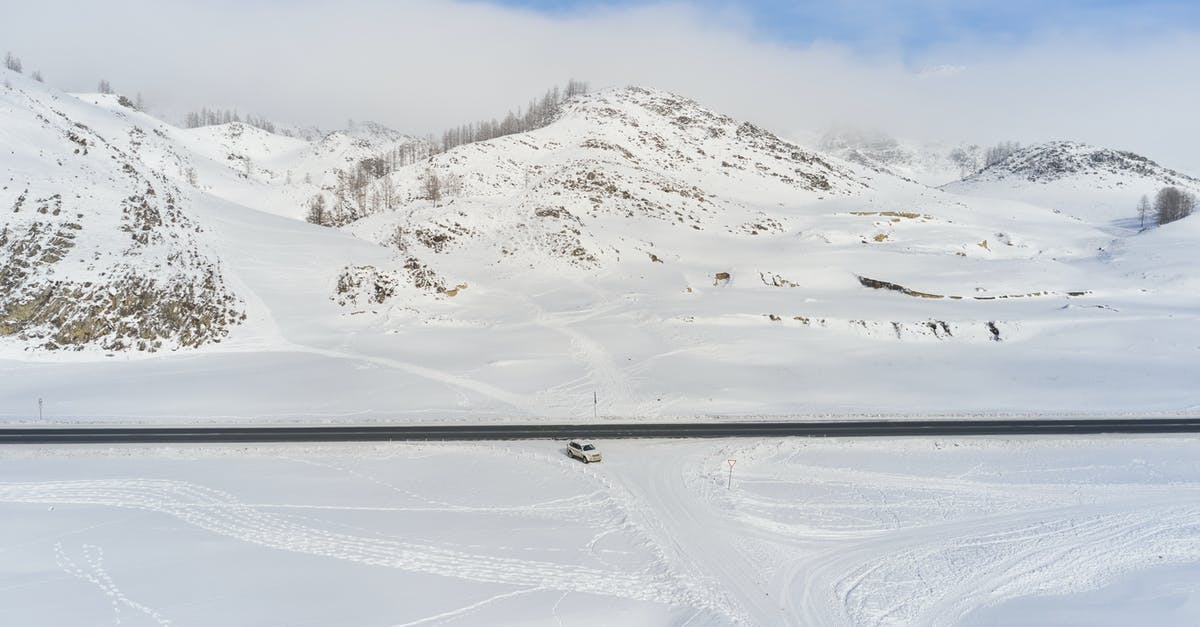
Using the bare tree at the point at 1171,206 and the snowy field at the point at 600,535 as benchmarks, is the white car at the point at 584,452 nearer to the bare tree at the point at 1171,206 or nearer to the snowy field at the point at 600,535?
the snowy field at the point at 600,535

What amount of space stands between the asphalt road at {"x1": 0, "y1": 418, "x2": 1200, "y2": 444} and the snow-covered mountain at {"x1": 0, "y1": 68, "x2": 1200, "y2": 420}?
243 cm

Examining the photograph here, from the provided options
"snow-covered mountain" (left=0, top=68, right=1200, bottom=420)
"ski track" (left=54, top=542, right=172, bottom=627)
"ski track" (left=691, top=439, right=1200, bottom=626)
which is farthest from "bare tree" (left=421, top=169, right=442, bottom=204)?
"ski track" (left=54, top=542, right=172, bottom=627)

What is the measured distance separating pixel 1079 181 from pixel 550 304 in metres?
141

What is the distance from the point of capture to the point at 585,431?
29844 mm

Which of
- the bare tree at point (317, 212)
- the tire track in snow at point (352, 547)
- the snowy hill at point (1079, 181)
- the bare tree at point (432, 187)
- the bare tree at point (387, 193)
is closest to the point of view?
the tire track in snow at point (352, 547)

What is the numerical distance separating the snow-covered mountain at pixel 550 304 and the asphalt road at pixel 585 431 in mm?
2432

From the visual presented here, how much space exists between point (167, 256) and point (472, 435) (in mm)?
33602

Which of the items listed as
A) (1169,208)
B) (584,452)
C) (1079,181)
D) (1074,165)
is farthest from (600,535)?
(1074,165)

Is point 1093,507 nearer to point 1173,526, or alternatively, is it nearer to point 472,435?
point 1173,526

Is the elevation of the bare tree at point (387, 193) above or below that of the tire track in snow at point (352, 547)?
above

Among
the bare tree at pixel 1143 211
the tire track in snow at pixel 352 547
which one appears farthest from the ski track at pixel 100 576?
the bare tree at pixel 1143 211

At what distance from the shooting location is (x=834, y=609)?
54.4ft

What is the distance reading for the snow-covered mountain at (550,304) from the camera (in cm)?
3559

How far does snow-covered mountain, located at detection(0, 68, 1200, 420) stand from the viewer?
35.6 m
